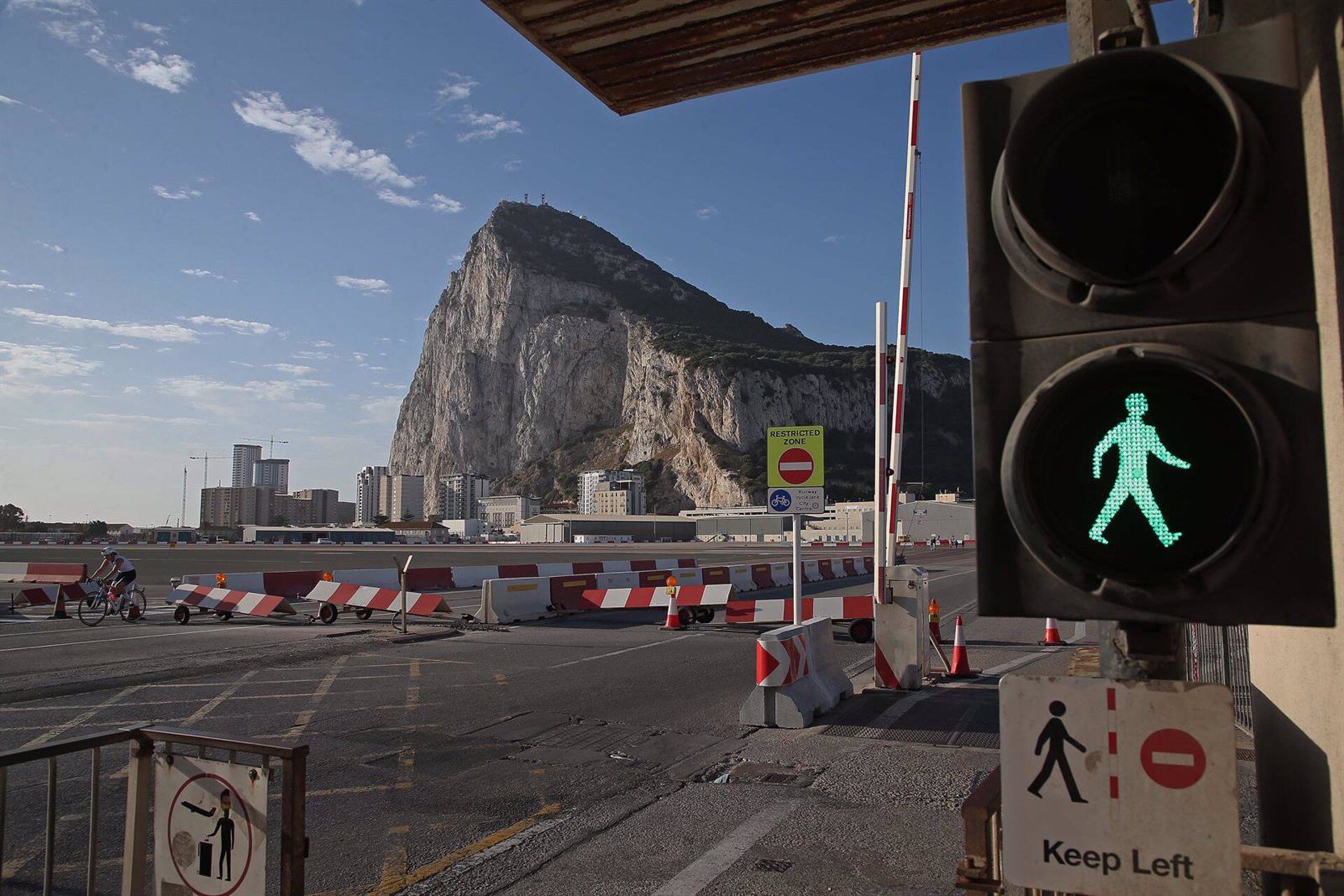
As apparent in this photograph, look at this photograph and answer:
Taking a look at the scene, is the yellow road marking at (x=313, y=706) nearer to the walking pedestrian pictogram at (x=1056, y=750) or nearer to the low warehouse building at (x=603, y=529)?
the walking pedestrian pictogram at (x=1056, y=750)

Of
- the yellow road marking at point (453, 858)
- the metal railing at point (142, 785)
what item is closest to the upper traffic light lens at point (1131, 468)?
the metal railing at point (142, 785)

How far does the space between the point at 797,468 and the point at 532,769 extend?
569 centimetres

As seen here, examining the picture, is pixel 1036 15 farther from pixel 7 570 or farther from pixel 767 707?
pixel 7 570

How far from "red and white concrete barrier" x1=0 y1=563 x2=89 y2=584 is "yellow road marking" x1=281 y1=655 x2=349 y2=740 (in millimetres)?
17905

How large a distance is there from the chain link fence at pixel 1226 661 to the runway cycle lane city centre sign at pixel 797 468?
14.6 feet

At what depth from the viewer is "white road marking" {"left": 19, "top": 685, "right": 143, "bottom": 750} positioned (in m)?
7.56

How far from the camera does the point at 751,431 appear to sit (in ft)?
554

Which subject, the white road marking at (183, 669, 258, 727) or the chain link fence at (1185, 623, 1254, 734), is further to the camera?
the white road marking at (183, 669, 258, 727)

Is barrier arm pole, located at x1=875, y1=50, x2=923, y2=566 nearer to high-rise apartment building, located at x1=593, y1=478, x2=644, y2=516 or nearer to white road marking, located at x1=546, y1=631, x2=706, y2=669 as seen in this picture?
white road marking, located at x1=546, y1=631, x2=706, y2=669

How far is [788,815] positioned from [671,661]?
21.7 feet

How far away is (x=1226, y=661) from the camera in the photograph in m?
5.88

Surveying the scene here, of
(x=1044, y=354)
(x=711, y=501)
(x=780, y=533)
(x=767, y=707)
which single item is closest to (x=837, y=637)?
(x=767, y=707)

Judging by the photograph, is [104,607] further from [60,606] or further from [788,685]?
[788,685]

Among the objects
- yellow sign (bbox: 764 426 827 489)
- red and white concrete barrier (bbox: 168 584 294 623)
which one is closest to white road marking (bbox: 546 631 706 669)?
yellow sign (bbox: 764 426 827 489)
